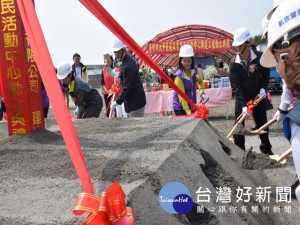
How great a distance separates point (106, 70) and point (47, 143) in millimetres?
4193

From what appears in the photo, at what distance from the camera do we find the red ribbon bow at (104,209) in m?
1.40

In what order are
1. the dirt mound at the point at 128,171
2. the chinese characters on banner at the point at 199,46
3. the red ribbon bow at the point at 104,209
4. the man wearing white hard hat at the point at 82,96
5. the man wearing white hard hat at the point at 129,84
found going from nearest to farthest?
the red ribbon bow at the point at 104,209, the dirt mound at the point at 128,171, the man wearing white hard hat at the point at 129,84, the man wearing white hard hat at the point at 82,96, the chinese characters on banner at the point at 199,46

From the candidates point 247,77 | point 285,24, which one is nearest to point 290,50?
point 285,24

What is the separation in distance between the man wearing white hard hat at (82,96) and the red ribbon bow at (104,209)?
10.7 ft

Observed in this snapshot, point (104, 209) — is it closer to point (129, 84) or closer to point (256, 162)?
point (256, 162)

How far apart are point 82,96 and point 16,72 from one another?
66.5 inches

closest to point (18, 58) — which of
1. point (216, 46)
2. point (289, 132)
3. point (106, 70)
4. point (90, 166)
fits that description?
point (90, 166)

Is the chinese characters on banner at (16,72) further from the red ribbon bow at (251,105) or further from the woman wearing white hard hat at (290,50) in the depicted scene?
the red ribbon bow at (251,105)

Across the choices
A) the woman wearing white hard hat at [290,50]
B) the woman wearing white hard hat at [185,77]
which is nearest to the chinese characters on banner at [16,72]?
the woman wearing white hard hat at [185,77]

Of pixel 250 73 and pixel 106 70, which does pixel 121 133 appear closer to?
pixel 250 73

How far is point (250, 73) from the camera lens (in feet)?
15.0

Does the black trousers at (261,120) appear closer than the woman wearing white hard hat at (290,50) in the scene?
No

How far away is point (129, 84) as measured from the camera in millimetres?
4434

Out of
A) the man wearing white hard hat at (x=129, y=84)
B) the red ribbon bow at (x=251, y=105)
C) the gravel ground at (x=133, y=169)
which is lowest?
the gravel ground at (x=133, y=169)
